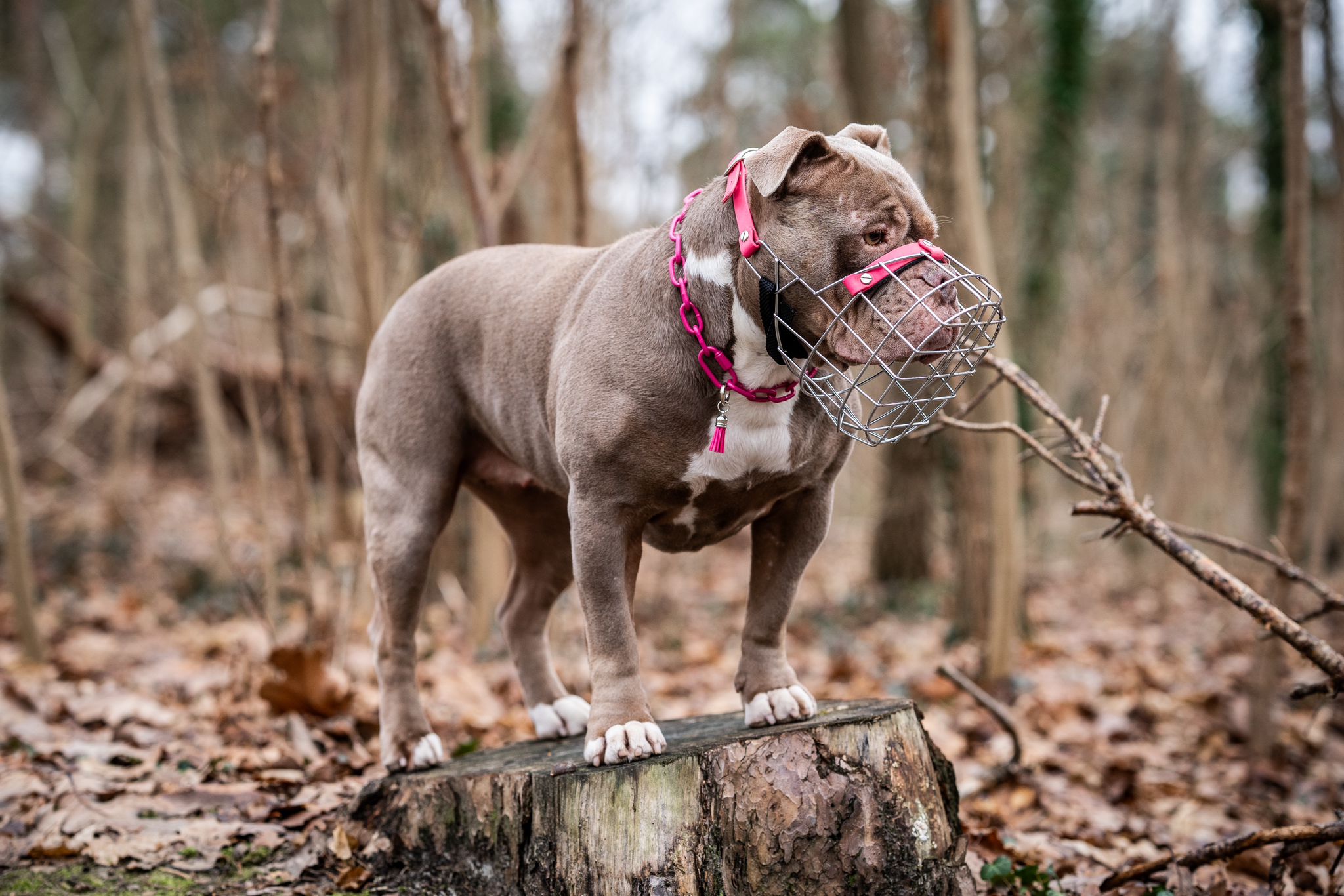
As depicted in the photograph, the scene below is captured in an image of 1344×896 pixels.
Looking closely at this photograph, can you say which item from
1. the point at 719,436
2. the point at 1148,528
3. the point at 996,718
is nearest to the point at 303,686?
the point at 719,436

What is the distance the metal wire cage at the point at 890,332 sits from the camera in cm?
243

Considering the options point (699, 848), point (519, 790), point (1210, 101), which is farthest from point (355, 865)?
point (1210, 101)

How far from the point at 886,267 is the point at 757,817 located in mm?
1406

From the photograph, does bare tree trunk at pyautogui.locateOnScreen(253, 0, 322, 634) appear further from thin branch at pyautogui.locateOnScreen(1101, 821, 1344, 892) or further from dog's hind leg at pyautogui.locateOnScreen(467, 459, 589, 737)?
thin branch at pyautogui.locateOnScreen(1101, 821, 1344, 892)

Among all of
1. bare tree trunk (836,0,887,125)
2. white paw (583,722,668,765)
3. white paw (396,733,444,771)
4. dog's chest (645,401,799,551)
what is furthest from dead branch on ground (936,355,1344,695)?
bare tree trunk (836,0,887,125)

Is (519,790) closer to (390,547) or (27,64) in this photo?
(390,547)

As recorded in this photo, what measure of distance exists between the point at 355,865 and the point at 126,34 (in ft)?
40.9

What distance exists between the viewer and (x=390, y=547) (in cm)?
359

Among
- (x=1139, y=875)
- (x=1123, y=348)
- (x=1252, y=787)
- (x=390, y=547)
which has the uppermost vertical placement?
(x=1123, y=348)

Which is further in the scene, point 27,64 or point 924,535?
point 27,64

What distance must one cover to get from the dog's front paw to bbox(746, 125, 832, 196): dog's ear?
2.20m

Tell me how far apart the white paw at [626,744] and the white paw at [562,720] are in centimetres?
96

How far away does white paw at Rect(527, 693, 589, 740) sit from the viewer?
3836 millimetres

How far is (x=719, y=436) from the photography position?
282 centimetres
